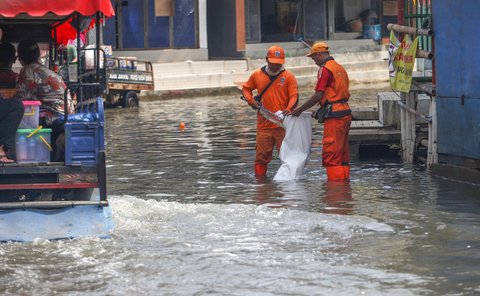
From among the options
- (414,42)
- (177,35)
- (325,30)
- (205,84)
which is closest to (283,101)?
(414,42)

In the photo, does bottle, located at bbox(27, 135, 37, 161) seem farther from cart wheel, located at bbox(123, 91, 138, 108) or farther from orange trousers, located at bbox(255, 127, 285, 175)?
cart wheel, located at bbox(123, 91, 138, 108)

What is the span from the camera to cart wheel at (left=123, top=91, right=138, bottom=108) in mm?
28406

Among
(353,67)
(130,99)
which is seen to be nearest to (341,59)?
(353,67)

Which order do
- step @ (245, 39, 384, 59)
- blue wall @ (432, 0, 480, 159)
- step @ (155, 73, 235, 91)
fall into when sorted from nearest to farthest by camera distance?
blue wall @ (432, 0, 480, 159), step @ (155, 73, 235, 91), step @ (245, 39, 384, 59)

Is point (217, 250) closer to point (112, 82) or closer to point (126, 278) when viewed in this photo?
point (126, 278)

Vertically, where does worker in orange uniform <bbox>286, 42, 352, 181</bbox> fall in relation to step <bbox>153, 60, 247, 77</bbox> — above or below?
below

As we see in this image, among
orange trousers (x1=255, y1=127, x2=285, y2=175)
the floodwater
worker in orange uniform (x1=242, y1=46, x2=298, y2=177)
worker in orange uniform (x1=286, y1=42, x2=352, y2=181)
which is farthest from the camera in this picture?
orange trousers (x1=255, y1=127, x2=285, y2=175)

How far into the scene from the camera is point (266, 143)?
14.0 meters

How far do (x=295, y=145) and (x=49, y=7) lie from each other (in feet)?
16.3

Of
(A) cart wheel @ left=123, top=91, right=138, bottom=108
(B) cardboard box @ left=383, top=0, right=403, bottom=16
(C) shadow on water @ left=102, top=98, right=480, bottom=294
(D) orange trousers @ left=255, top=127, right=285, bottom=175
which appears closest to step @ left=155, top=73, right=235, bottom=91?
(A) cart wheel @ left=123, top=91, right=138, bottom=108

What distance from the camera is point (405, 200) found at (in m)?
11.9

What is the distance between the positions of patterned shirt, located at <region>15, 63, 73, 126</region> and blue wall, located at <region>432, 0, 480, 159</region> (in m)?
4.96

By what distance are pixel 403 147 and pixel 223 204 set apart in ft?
14.7

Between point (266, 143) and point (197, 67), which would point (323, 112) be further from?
point (197, 67)
